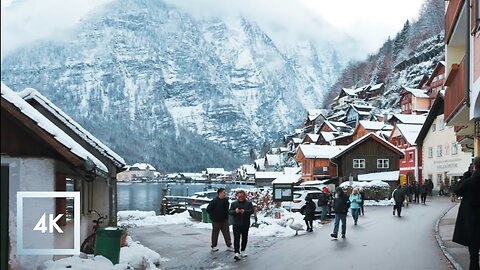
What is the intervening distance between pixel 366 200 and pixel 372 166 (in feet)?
49.8

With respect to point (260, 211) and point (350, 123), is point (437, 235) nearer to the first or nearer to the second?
point (260, 211)

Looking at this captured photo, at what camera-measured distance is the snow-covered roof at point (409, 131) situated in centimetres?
6490

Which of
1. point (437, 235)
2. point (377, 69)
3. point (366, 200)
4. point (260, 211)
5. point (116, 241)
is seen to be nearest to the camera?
point (116, 241)

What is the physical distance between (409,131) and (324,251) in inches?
2164

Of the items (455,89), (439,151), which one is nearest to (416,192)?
(439,151)

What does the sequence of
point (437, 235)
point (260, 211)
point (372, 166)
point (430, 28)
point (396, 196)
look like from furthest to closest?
point (430, 28) < point (372, 166) < point (260, 211) < point (396, 196) < point (437, 235)

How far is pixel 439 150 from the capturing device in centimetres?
5822

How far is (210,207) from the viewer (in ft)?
51.0

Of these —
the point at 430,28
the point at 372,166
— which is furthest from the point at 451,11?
the point at 430,28

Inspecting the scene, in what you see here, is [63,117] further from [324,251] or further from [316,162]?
[316,162]

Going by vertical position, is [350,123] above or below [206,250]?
above

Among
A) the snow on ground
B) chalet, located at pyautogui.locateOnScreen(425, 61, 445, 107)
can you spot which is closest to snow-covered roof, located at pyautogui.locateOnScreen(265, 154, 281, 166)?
chalet, located at pyautogui.locateOnScreen(425, 61, 445, 107)

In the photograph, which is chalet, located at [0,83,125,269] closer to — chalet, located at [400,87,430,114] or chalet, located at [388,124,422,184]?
chalet, located at [388,124,422,184]

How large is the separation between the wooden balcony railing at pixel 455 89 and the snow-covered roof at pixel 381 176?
3742 cm
